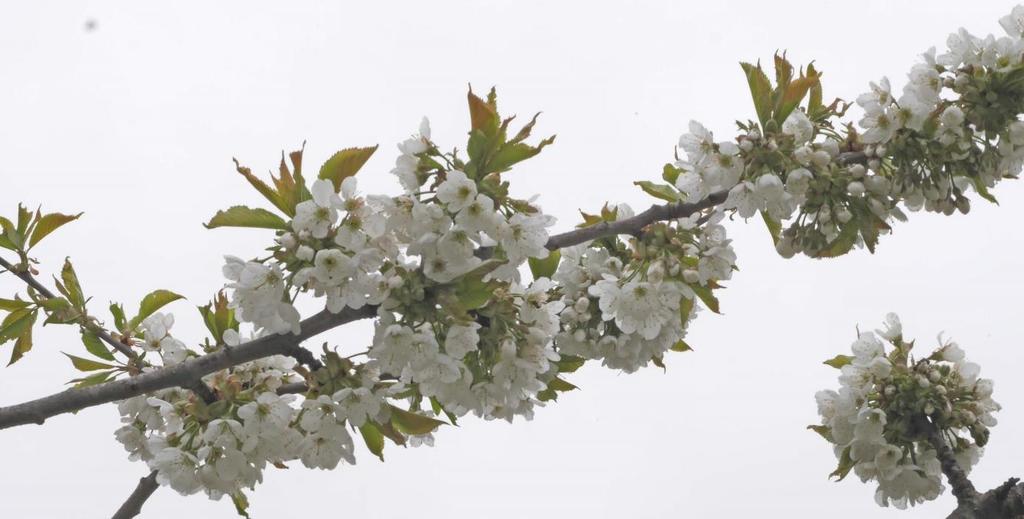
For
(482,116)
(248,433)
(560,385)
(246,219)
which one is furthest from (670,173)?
(248,433)

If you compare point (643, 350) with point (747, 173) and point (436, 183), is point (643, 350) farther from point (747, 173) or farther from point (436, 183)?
point (436, 183)

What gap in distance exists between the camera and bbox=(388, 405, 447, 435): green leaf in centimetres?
306

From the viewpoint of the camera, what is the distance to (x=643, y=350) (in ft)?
11.0

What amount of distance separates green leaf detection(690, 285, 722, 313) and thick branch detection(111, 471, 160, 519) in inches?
78.2

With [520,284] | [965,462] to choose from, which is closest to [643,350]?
[520,284]

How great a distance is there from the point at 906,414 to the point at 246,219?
2.26m

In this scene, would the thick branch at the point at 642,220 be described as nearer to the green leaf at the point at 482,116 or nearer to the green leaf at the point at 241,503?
the green leaf at the point at 482,116

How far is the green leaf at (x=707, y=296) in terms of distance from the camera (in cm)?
319

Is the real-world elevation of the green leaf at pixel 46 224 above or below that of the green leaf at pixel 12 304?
above

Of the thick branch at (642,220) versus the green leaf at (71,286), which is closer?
the thick branch at (642,220)

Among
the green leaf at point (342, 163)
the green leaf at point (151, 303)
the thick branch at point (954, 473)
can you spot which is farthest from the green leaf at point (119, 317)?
the thick branch at point (954, 473)

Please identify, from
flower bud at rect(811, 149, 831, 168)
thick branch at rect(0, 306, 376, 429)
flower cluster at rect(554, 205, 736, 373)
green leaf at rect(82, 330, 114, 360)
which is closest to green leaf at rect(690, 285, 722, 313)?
flower cluster at rect(554, 205, 736, 373)

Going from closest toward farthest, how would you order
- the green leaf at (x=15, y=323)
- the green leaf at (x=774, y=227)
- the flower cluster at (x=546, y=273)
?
the flower cluster at (x=546, y=273) < the green leaf at (x=774, y=227) < the green leaf at (x=15, y=323)

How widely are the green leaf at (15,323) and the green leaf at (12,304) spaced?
2cm
